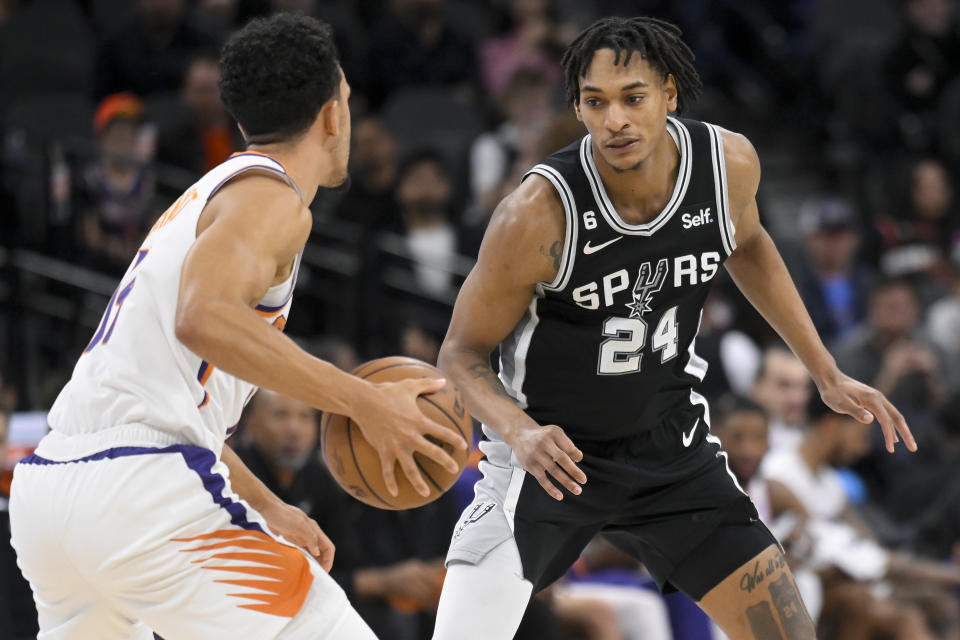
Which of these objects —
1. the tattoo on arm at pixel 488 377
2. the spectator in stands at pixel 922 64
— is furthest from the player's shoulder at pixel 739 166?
the spectator in stands at pixel 922 64

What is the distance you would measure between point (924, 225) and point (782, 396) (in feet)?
10.1

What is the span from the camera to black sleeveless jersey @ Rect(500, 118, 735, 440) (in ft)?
12.4

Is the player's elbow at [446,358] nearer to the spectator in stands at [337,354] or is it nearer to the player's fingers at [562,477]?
the player's fingers at [562,477]

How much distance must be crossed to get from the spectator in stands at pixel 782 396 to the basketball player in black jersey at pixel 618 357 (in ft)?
11.6

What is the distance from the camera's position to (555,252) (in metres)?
3.71

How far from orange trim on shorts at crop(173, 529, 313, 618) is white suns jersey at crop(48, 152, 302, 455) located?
247 millimetres

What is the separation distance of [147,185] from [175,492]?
205 inches

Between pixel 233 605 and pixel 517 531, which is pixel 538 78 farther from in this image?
pixel 233 605

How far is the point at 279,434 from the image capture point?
564cm

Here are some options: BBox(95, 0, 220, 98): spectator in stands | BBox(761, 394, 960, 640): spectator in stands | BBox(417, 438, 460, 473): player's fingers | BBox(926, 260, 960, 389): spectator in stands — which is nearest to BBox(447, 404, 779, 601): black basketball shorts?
BBox(417, 438, 460, 473): player's fingers

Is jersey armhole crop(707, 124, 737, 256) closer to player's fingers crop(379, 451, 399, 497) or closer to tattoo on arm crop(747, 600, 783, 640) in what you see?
tattoo on arm crop(747, 600, 783, 640)

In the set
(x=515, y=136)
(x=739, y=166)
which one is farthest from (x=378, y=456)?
(x=515, y=136)

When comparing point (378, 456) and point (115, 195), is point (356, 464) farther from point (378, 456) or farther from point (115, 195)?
point (115, 195)

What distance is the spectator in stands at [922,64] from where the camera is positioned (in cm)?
1099
